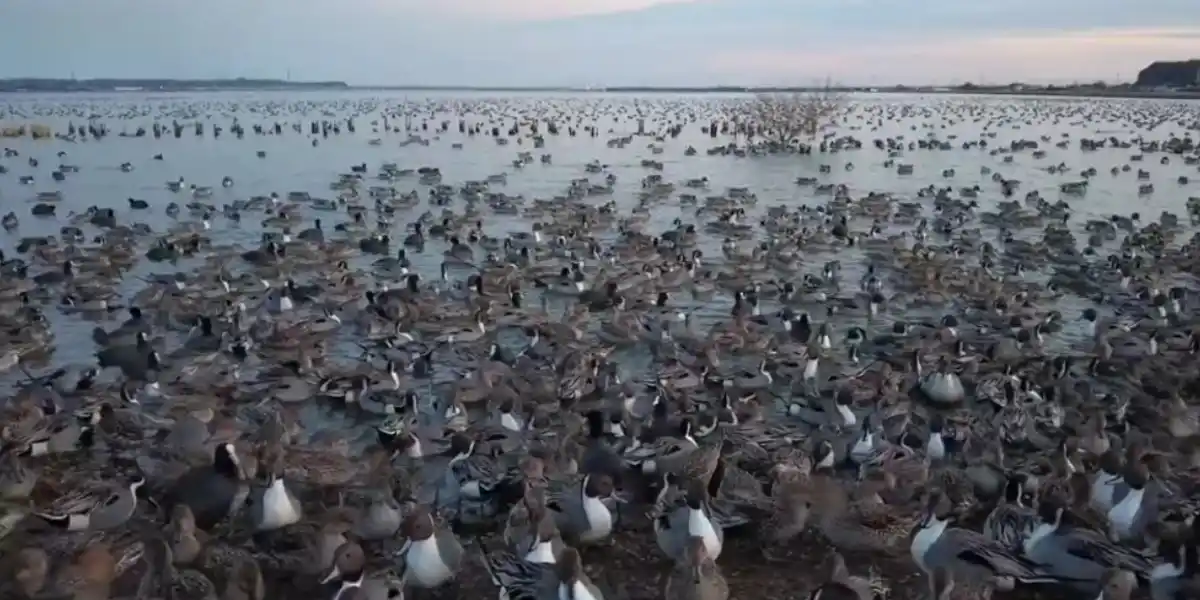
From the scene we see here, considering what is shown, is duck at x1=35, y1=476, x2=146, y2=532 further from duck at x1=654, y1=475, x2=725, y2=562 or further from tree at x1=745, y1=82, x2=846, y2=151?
tree at x1=745, y1=82, x2=846, y2=151

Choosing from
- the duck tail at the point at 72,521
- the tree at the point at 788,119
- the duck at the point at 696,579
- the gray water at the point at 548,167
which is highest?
the tree at the point at 788,119

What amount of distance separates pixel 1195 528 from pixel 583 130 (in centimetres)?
5754

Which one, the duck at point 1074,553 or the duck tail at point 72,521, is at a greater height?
the duck at point 1074,553

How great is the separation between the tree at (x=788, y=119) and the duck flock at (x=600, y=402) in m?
24.0

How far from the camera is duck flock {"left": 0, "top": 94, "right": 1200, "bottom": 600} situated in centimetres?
865

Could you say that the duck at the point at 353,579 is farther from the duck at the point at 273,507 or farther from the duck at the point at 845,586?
the duck at the point at 845,586

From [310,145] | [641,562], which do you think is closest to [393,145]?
[310,145]

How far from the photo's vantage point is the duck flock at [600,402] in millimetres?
8648

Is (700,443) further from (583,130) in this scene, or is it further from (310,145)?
(583,130)

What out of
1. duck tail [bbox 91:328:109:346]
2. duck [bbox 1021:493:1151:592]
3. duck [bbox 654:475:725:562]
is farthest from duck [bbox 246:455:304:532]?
duck tail [bbox 91:328:109:346]

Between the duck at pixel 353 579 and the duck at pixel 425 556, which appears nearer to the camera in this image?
the duck at pixel 353 579

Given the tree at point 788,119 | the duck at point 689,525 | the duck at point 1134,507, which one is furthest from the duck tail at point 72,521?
the tree at point 788,119

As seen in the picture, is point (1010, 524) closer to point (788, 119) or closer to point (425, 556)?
point (425, 556)

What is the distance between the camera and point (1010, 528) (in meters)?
8.88
